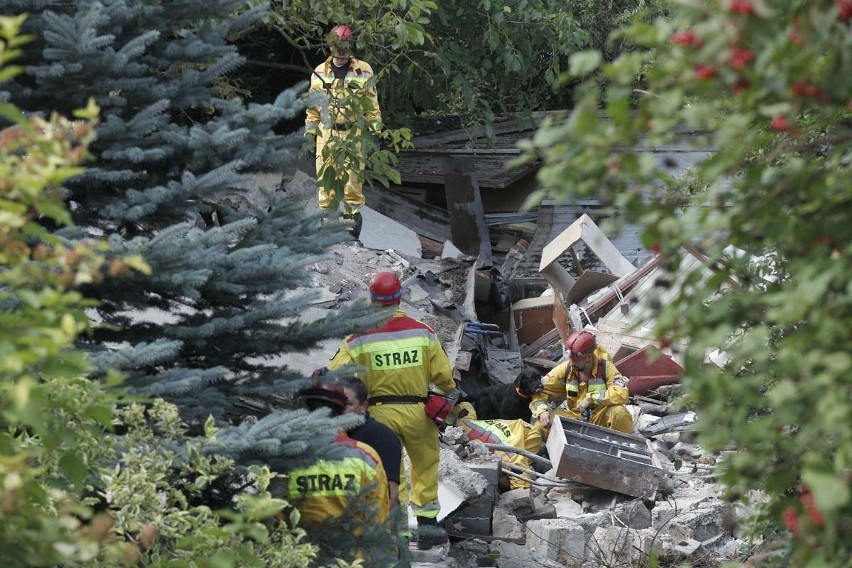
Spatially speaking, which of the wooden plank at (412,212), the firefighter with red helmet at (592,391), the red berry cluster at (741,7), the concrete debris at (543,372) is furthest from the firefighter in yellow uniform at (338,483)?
the wooden plank at (412,212)

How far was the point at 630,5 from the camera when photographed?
48.5 ft

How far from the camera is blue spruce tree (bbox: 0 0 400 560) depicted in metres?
4.61

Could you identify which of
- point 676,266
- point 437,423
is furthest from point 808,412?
point 437,423

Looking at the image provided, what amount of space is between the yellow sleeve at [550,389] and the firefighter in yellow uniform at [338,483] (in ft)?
15.6

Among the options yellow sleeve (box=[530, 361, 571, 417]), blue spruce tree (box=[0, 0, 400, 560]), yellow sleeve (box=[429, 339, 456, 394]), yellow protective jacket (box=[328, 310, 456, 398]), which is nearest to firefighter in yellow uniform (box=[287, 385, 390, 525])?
blue spruce tree (box=[0, 0, 400, 560])

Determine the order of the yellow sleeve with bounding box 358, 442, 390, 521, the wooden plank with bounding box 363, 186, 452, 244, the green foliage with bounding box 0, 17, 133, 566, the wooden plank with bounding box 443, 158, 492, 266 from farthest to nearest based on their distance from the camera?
1. the wooden plank with bounding box 443, 158, 492, 266
2. the wooden plank with bounding box 363, 186, 452, 244
3. the yellow sleeve with bounding box 358, 442, 390, 521
4. the green foliage with bounding box 0, 17, 133, 566

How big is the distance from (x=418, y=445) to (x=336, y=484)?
Answer: 2220 mm

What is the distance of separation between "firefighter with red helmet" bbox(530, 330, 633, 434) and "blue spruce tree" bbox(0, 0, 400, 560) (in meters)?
4.77

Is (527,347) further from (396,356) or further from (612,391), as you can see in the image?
(396,356)

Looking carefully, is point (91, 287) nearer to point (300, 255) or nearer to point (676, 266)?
point (300, 255)

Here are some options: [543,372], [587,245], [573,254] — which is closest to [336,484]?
[543,372]

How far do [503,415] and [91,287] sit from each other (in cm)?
617

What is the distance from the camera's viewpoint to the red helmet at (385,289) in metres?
6.82

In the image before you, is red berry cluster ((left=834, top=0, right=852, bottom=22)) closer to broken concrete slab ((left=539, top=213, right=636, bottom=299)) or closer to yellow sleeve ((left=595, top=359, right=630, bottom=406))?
yellow sleeve ((left=595, top=359, right=630, bottom=406))
